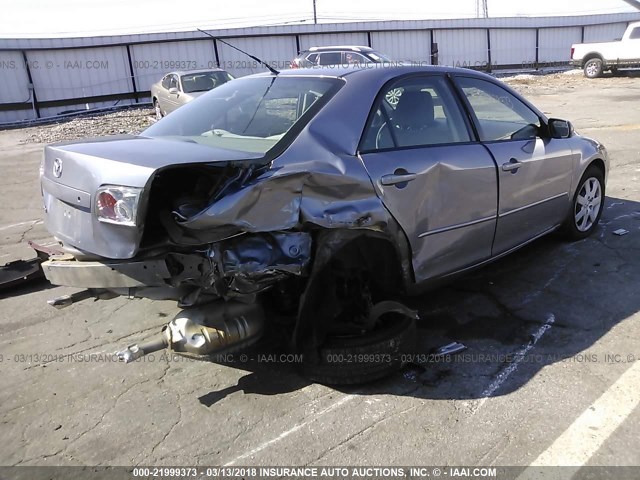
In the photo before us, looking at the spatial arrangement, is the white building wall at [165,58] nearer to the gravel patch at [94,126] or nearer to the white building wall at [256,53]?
the white building wall at [256,53]

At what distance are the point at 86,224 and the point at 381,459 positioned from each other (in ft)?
6.30

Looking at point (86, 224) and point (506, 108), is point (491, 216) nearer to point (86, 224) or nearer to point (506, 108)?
point (506, 108)

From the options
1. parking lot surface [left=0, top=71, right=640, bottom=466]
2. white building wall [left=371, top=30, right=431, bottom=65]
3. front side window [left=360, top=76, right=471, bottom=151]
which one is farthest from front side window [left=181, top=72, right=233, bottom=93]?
white building wall [left=371, top=30, right=431, bottom=65]

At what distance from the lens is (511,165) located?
3818 mm

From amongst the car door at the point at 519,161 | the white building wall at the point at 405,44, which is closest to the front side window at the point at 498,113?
the car door at the point at 519,161

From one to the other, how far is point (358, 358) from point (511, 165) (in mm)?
1860

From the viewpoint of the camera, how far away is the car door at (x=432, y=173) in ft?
10.3

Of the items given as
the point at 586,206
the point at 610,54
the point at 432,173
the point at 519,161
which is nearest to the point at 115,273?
the point at 432,173

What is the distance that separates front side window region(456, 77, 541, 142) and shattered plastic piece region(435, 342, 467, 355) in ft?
4.84

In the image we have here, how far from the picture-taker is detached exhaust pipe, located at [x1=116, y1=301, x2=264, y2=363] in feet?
9.45

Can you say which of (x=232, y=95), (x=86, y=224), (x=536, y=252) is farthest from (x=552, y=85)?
(x=86, y=224)

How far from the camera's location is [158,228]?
2719mm

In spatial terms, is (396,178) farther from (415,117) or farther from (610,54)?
(610,54)

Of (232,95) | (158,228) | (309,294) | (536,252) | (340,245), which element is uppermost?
(232,95)
